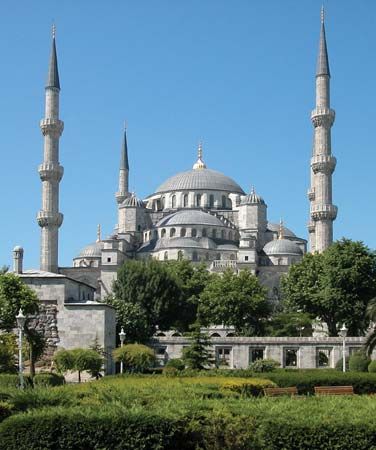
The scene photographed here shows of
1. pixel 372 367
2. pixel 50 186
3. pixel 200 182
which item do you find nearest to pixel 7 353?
pixel 372 367

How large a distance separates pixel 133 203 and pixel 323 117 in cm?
2533

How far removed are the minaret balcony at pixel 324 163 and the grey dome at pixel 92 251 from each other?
2625 cm

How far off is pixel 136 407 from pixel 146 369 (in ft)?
83.1

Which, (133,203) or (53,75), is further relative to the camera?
(133,203)

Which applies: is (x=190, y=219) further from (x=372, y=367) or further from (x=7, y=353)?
(x=7, y=353)

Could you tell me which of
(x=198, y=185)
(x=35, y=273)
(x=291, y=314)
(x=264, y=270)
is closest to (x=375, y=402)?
(x=35, y=273)

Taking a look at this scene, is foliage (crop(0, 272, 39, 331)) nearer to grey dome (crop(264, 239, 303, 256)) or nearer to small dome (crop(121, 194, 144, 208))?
grey dome (crop(264, 239, 303, 256))

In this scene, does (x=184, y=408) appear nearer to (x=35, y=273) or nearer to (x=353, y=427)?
(x=353, y=427)

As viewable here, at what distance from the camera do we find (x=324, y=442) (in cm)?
966

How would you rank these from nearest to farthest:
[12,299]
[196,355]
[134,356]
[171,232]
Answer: [12,299] < [196,355] < [134,356] < [171,232]

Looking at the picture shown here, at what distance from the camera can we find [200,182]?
84188 mm

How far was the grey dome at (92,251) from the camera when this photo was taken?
7906 cm

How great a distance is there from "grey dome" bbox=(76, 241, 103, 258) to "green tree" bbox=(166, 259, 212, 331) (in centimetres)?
1549

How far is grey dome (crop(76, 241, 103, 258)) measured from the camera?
79.1 meters
